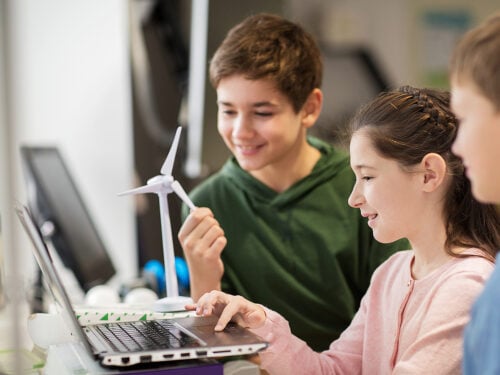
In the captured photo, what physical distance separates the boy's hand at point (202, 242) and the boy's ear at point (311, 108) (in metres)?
0.30

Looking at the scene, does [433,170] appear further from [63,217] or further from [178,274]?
[63,217]

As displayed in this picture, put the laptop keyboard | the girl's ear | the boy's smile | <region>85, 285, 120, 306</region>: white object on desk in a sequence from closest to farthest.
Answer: the laptop keyboard → the girl's ear → the boy's smile → <region>85, 285, 120, 306</region>: white object on desk

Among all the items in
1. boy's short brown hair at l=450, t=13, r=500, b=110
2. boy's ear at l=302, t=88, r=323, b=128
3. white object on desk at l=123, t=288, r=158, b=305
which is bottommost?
white object on desk at l=123, t=288, r=158, b=305

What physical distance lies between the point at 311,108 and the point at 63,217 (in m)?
0.76

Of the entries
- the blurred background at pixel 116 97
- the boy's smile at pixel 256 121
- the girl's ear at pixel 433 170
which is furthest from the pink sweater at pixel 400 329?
the blurred background at pixel 116 97

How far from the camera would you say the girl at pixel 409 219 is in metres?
1.11

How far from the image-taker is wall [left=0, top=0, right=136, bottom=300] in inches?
114

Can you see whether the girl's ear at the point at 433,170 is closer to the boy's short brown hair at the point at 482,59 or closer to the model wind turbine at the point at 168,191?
the boy's short brown hair at the point at 482,59

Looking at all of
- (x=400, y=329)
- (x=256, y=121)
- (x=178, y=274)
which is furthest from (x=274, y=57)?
(x=178, y=274)

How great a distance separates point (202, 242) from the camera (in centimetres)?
138

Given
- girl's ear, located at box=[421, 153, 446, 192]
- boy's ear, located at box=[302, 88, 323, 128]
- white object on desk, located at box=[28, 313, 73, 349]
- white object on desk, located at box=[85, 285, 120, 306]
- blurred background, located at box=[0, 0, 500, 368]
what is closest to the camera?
girl's ear, located at box=[421, 153, 446, 192]

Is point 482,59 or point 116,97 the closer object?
point 482,59

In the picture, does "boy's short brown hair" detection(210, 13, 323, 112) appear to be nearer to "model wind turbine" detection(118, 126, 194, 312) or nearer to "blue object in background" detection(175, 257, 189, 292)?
"model wind turbine" detection(118, 126, 194, 312)

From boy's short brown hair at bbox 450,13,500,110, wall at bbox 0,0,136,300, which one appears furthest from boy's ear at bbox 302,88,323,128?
wall at bbox 0,0,136,300
